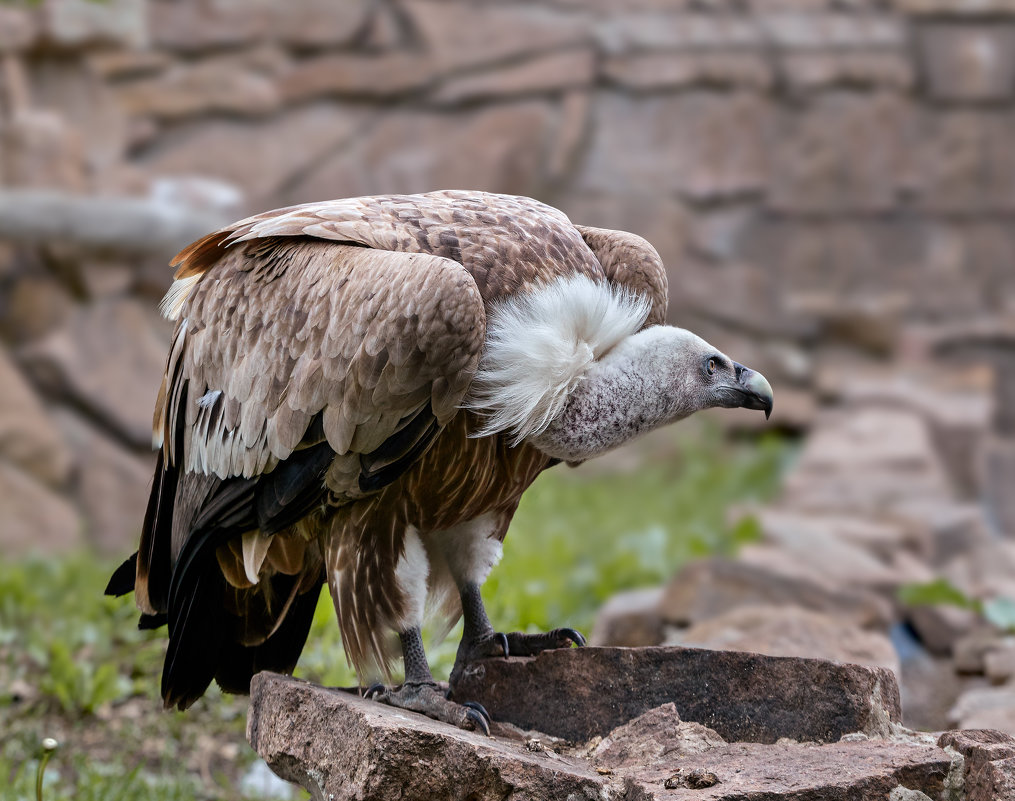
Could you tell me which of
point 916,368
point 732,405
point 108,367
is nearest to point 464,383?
point 732,405

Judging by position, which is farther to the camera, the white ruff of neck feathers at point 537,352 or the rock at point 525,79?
the rock at point 525,79

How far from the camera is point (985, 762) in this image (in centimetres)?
213

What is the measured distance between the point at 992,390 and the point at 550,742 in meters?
7.78

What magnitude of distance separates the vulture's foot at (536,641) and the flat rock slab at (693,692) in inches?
4.6

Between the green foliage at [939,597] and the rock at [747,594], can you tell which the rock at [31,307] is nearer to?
the rock at [747,594]

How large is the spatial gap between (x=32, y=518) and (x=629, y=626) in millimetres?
3473

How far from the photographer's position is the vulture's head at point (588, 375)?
253 cm

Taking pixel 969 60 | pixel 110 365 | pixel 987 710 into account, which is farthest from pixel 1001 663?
pixel 969 60

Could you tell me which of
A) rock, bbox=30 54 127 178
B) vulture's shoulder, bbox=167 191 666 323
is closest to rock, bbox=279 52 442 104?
rock, bbox=30 54 127 178

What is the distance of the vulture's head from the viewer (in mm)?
2531

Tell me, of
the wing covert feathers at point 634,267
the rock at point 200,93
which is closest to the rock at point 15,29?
the rock at point 200,93

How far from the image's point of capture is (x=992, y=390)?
952 centimetres

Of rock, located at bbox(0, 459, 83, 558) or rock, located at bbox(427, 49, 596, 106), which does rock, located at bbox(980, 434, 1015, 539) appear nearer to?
rock, located at bbox(427, 49, 596, 106)

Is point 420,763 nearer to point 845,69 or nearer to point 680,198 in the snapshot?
point 680,198
